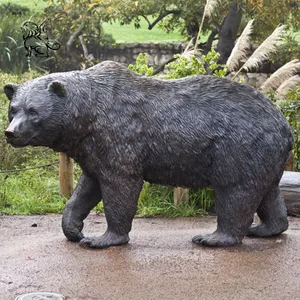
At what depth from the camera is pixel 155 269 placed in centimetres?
441

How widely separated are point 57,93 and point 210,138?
1195 mm

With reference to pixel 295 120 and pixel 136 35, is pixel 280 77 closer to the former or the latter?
pixel 295 120

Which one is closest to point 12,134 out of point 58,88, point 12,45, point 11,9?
point 58,88

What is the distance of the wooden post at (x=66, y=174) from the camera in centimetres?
776

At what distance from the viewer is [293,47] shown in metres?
15.8

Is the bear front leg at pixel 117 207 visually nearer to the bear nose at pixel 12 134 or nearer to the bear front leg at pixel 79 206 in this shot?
the bear front leg at pixel 79 206

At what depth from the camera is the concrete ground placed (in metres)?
4.05

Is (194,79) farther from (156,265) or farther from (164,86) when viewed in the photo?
(156,265)

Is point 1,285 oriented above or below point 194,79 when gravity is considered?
below

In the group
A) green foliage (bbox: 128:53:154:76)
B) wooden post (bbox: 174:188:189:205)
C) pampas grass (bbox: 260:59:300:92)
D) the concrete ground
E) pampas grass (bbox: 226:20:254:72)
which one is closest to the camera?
the concrete ground

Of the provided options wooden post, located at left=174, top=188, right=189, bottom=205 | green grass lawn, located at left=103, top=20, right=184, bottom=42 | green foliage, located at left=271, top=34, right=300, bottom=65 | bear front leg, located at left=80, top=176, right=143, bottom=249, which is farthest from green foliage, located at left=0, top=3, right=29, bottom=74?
bear front leg, located at left=80, top=176, right=143, bottom=249

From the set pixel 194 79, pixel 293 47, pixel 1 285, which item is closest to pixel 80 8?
pixel 293 47

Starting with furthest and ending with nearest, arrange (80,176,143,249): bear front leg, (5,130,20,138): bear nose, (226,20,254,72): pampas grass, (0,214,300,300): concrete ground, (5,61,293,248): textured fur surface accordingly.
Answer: (226,20,254,72): pampas grass → (80,176,143,249): bear front leg → (5,61,293,248): textured fur surface → (5,130,20,138): bear nose → (0,214,300,300): concrete ground

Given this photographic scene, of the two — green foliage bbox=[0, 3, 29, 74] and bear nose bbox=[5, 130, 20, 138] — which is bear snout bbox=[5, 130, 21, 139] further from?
green foliage bbox=[0, 3, 29, 74]
